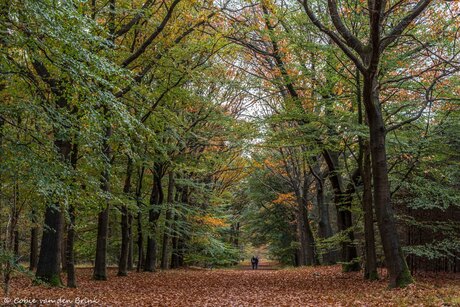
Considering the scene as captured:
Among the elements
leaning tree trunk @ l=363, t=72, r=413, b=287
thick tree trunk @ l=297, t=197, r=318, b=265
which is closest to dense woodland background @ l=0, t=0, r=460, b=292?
leaning tree trunk @ l=363, t=72, r=413, b=287

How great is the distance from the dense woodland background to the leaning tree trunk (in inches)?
1.4

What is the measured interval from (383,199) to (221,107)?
45.1ft

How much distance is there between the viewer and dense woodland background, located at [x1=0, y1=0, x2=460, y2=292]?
6.69m

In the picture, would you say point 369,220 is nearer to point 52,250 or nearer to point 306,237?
point 52,250

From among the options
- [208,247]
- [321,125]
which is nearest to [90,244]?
[208,247]

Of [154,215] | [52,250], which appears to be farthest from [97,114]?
[154,215]

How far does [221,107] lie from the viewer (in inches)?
870

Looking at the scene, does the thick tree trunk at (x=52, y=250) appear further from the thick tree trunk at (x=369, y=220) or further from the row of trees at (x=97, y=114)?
the thick tree trunk at (x=369, y=220)

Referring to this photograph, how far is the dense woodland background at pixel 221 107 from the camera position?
6688mm

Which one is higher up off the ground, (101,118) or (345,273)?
(101,118)

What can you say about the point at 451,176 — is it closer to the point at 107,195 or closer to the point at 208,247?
the point at 107,195

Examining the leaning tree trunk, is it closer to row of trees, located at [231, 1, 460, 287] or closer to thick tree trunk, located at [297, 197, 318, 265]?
row of trees, located at [231, 1, 460, 287]

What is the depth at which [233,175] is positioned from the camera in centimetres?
2933

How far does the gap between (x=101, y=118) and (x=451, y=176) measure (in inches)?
508
